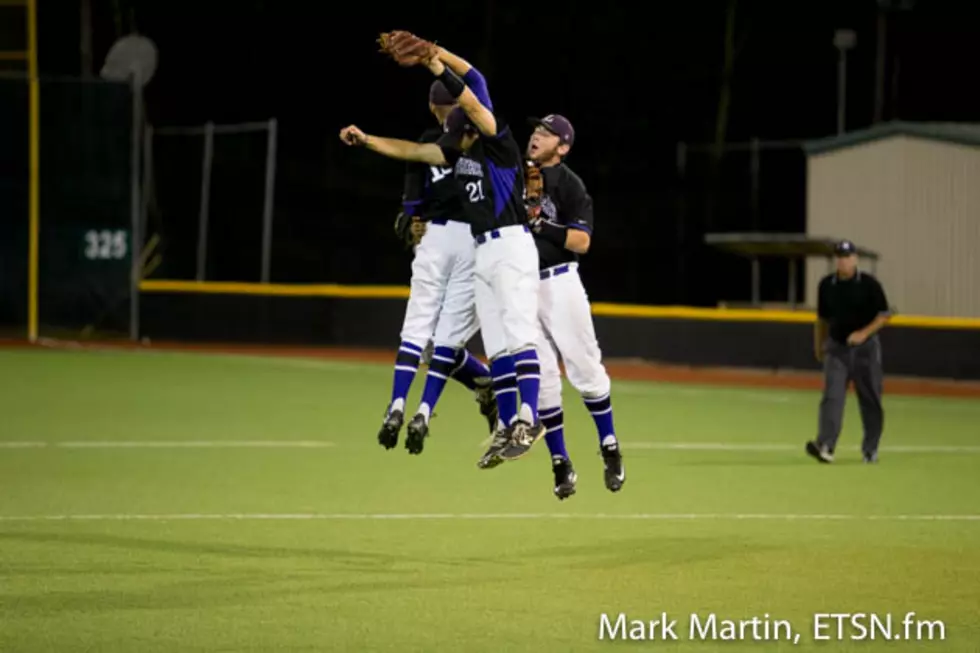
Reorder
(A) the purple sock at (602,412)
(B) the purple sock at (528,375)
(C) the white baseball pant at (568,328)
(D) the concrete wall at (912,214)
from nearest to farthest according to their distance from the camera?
(B) the purple sock at (528,375), (C) the white baseball pant at (568,328), (A) the purple sock at (602,412), (D) the concrete wall at (912,214)

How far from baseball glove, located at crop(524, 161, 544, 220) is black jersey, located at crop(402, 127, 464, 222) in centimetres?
41

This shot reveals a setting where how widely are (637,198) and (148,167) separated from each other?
1215 centimetres

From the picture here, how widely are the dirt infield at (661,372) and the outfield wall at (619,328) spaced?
162 millimetres

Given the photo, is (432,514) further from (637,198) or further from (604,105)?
(604,105)

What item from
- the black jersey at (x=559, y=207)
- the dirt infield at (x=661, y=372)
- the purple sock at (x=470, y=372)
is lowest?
the dirt infield at (x=661, y=372)

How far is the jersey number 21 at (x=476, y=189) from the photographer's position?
11.1 meters

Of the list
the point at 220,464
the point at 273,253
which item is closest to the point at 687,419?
the point at 220,464

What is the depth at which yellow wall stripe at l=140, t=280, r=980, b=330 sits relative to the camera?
2527 cm

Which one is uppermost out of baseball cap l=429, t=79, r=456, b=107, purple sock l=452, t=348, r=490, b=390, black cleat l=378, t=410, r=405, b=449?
baseball cap l=429, t=79, r=456, b=107

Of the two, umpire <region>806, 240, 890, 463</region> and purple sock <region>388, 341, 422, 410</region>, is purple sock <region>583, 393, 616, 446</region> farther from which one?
umpire <region>806, 240, 890, 463</region>

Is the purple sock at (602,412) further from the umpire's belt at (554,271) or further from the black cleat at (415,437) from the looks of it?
the black cleat at (415,437)

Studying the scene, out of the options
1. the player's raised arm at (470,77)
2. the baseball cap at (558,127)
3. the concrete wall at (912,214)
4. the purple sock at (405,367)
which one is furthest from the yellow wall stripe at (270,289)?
the player's raised arm at (470,77)

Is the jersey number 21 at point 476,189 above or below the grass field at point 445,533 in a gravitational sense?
above

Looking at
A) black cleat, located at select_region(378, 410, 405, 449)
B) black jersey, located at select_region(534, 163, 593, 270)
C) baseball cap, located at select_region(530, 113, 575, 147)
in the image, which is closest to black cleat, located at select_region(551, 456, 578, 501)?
black cleat, located at select_region(378, 410, 405, 449)
